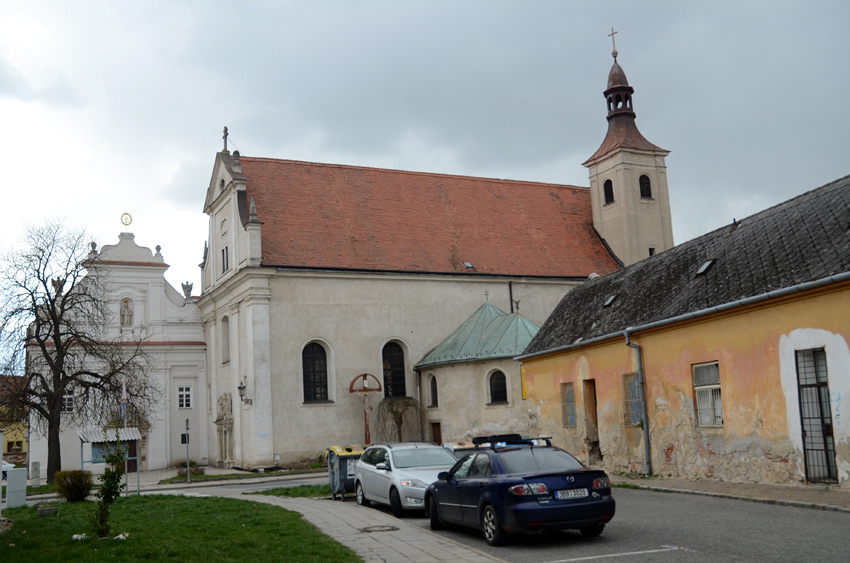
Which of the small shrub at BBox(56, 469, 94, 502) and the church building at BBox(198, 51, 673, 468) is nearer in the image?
the small shrub at BBox(56, 469, 94, 502)

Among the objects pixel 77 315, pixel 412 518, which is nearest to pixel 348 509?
pixel 412 518

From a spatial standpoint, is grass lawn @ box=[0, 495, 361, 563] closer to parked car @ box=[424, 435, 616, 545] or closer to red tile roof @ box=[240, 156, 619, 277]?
parked car @ box=[424, 435, 616, 545]

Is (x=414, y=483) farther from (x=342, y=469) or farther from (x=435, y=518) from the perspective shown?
(x=342, y=469)

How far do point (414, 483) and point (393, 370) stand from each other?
23.1m

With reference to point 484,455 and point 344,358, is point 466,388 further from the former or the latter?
point 484,455

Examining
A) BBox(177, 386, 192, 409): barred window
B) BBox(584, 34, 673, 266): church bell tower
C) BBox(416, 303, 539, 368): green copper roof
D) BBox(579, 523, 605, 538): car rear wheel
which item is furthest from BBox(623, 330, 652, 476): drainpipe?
BBox(177, 386, 192, 409): barred window

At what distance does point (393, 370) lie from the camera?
3919 cm

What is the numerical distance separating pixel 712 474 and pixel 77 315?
26.9 meters

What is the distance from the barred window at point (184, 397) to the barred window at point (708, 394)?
31.9 m

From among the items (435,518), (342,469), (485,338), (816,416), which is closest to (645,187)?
(485,338)

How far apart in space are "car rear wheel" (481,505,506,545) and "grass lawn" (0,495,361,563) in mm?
2060

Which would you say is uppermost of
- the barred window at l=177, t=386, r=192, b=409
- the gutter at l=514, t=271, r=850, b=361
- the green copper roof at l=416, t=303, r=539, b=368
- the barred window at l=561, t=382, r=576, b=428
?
the green copper roof at l=416, t=303, r=539, b=368

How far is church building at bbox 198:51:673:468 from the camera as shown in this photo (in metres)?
36.7

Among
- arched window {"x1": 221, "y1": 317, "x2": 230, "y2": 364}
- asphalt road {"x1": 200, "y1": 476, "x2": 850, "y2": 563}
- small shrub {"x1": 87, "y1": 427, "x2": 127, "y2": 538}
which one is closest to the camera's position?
asphalt road {"x1": 200, "y1": 476, "x2": 850, "y2": 563}
